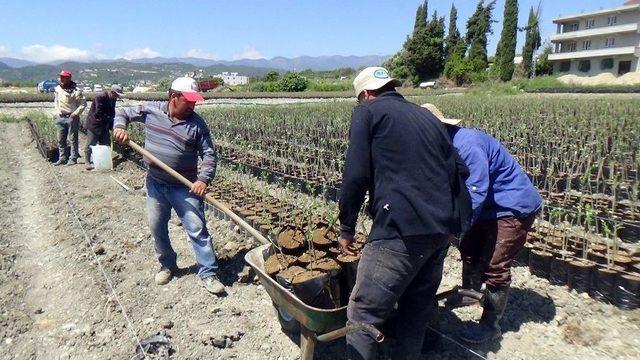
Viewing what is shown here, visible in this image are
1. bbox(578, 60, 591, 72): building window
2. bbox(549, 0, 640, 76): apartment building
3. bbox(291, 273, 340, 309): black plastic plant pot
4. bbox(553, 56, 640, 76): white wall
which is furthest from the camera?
bbox(578, 60, 591, 72): building window

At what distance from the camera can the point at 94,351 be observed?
10.4ft

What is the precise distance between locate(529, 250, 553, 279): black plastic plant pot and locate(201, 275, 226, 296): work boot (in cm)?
262

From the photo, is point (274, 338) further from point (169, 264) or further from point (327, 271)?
point (169, 264)

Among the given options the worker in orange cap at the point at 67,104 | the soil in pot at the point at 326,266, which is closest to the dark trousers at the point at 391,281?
the soil in pot at the point at 326,266

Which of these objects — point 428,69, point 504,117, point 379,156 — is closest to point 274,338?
point 379,156

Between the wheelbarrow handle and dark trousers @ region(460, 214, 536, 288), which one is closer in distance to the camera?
the wheelbarrow handle

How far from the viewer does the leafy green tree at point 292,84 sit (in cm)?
3962

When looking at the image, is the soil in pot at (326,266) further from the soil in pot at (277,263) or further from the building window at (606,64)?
the building window at (606,64)

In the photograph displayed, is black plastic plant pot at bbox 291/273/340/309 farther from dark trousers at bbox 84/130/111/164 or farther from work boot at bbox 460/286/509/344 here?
dark trousers at bbox 84/130/111/164

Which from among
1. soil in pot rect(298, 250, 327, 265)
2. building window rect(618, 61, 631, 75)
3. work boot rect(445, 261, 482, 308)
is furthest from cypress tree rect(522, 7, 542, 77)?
soil in pot rect(298, 250, 327, 265)

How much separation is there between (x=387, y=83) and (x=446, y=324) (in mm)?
1908

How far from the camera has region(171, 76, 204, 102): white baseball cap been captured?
3449 mm

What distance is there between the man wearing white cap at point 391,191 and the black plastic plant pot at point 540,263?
2040 millimetres

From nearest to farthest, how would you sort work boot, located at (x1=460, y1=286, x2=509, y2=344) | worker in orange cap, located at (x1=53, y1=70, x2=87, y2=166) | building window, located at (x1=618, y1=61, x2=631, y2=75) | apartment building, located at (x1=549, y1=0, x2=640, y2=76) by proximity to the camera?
work boot, located at (x1=460, y1=286, x2=509, y2=344)
worker in orange cap, located at (x1=53, y1=70, x2=87, y2=166)
apartment building, located at (x1=549, y1=0, x2=640, y2=76)
building window, located at (x1=618, y1=61, x2=631, y2=75)
